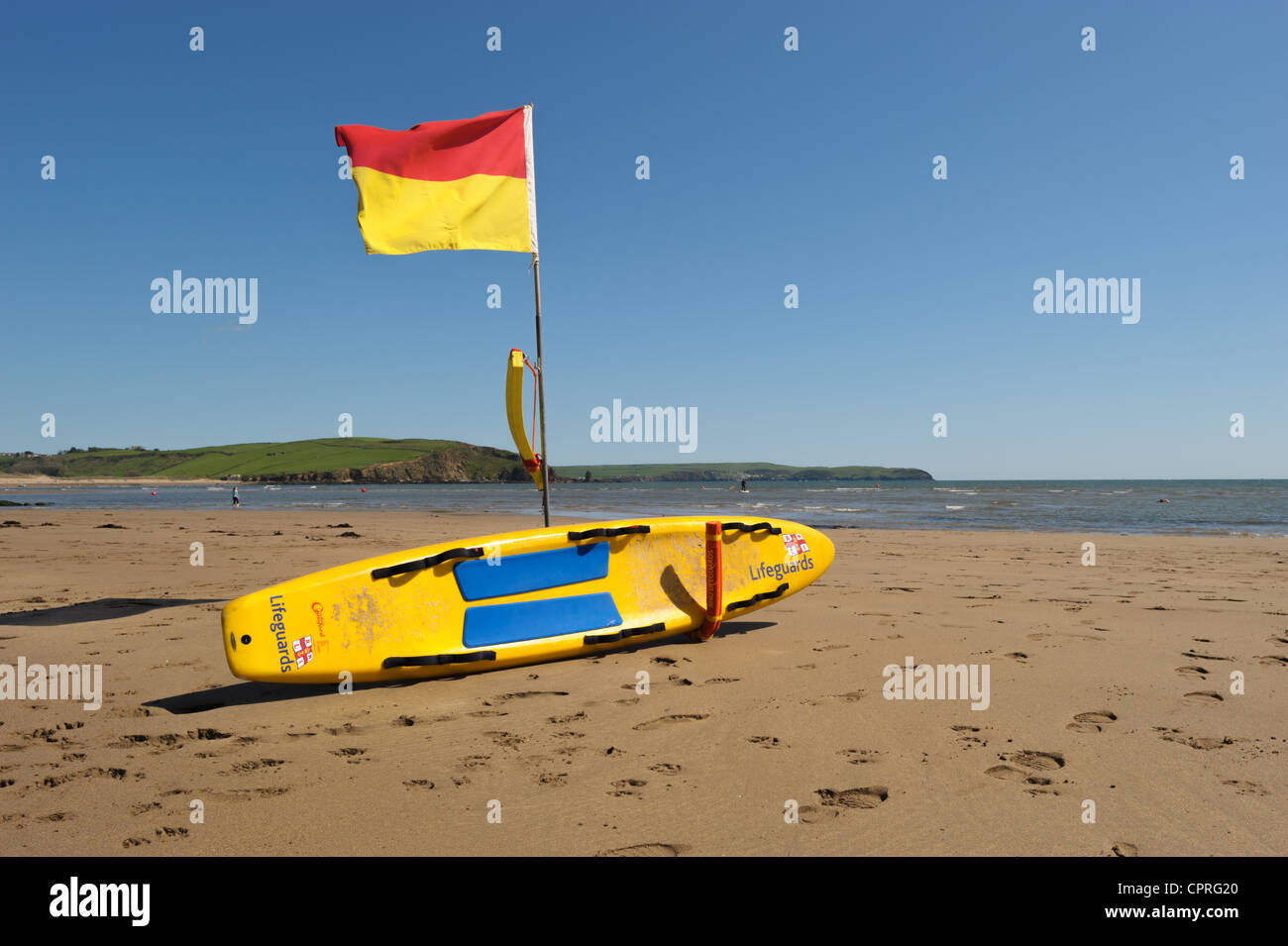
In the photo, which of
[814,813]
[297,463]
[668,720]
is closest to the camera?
[814,813]

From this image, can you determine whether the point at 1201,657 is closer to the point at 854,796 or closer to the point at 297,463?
the point at 854,796

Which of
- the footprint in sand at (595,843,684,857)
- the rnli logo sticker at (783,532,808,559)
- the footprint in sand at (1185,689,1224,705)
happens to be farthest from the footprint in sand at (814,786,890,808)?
the rnli logo sticker at (783,532,808,559)

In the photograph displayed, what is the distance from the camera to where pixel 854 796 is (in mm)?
3322

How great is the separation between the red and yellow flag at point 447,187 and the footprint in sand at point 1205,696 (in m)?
7.10

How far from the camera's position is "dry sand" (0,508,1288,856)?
9.79 feet

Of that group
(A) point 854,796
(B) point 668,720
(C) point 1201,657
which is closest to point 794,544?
(B) point 668,720

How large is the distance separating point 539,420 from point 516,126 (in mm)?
3357

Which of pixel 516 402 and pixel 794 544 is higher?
pixel 516 402

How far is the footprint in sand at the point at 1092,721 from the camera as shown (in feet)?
13.6

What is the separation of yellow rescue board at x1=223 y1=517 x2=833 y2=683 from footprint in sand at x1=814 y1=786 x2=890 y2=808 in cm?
296

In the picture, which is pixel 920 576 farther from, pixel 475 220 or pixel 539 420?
pixel 475 220

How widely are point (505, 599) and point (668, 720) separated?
2058 millimetres
